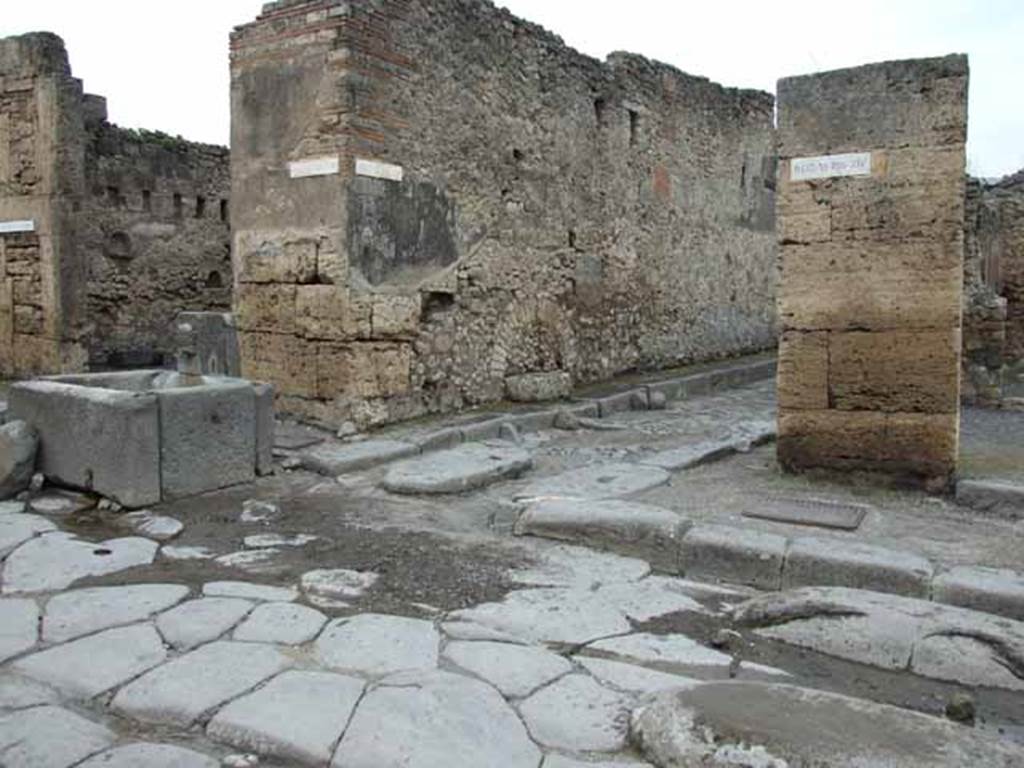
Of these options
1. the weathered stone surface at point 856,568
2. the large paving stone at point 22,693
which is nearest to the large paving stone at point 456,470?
the weathered stone surface at point 856,568

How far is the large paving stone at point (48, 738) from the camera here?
2518 mm

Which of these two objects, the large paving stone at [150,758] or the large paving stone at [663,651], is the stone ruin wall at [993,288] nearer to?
the large paving stone at [663,651]

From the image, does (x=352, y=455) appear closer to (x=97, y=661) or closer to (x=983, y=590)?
(x=97, y=661)

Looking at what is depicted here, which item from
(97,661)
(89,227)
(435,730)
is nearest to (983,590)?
(435,730)

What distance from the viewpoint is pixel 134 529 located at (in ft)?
15.9

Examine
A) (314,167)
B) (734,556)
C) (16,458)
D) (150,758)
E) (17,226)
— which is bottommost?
(150,758)

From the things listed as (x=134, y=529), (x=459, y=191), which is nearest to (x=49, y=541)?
(x=134, y=529)

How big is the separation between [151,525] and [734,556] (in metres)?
3.01

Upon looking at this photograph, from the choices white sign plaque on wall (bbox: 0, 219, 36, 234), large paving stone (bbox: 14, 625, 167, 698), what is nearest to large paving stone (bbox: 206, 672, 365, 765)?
large paving stone (bbox: 14, 625, 167, 698)

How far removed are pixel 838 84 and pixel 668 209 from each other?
20.2 ft

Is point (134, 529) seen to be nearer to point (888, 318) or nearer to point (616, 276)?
point (888, 318)

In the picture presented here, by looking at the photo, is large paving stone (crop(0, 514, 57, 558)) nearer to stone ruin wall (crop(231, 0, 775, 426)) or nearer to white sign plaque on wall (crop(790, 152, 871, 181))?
stone ruin wall (crop(231, 0, 775, 426))

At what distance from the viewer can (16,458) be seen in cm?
546

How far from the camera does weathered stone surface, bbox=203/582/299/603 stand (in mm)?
3783
